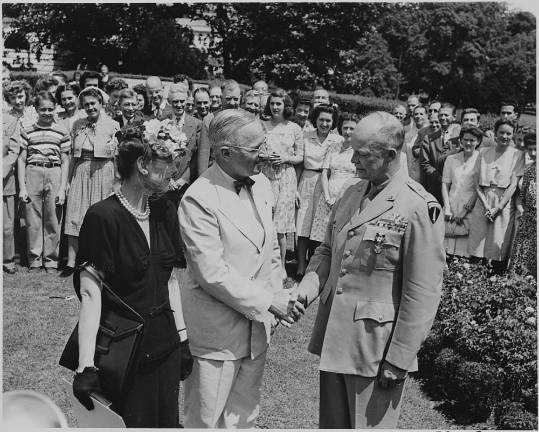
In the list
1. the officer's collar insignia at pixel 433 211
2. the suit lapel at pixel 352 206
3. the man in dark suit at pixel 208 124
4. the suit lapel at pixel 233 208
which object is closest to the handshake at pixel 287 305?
the suit lapel at pixel 233 208

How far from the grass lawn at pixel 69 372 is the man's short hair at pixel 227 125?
92.7 inches

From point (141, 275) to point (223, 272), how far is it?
16.0 inches

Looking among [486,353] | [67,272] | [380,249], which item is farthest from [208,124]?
[380,249]

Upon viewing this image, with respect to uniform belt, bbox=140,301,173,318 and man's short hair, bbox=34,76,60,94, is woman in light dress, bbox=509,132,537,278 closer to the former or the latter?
uniform belt, bbox=140,301,173,318

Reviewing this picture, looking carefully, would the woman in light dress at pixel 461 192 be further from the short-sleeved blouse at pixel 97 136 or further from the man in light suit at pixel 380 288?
the man in light suit at pixel 380 288

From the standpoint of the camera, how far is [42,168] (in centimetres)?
846

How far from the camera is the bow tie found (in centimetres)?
366

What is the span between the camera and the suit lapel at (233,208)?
3.55 meters

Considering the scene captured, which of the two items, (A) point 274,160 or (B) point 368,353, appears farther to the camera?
(A) point 274,160

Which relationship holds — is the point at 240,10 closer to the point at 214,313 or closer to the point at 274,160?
the point at 274,160

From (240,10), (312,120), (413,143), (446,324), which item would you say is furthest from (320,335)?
(240,10)

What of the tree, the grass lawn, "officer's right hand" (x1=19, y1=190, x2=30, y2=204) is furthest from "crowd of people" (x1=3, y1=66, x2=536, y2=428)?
the tree

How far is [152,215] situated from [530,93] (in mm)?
61109

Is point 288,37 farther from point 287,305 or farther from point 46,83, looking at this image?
point 287,305
